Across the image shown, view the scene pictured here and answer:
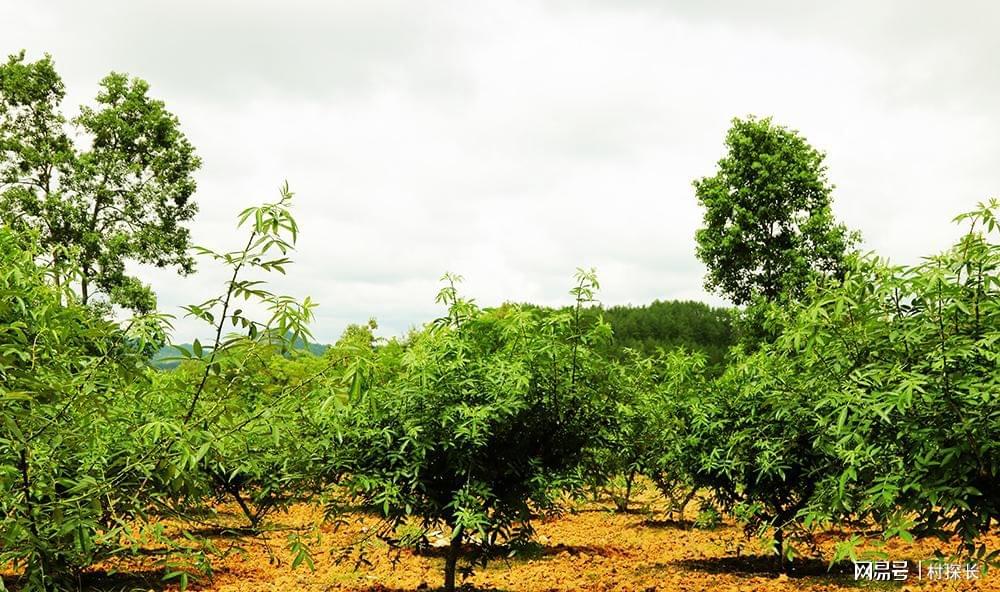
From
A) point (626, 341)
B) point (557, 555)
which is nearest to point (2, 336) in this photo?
point (557, 555)

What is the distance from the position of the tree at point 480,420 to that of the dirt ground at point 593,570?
748 millimetres

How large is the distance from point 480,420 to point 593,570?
4880 millimetres

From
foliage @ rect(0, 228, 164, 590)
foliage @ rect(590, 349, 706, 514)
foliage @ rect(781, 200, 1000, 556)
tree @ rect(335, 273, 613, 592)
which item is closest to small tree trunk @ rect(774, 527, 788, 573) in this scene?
foliage @ rect(590, 349, 706, 514)

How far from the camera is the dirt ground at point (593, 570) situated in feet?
28.0

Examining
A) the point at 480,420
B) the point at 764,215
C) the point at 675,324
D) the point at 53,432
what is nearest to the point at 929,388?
the point at 480,420

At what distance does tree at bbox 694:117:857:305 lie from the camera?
899 inches

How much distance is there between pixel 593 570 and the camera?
390 inches

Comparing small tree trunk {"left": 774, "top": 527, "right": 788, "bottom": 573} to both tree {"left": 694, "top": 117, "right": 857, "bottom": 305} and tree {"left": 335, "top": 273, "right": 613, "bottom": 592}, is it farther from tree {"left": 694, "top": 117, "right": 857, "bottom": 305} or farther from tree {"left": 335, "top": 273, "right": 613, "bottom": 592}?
tree {"left": 694, "top": 117, "right": 857, "bottom": 305}

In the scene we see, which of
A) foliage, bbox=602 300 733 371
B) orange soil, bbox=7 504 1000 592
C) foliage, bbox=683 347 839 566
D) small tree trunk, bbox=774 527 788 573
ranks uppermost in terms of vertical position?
foliage, bbox=602 300 733 371

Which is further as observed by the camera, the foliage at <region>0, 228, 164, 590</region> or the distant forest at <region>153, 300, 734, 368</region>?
the distant forest at <region>153, 300, 734, 368</region>

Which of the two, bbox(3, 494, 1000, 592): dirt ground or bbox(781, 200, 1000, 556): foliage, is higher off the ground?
bbox(781, 200, 1000, 556): foliage

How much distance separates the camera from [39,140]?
24.6 metres

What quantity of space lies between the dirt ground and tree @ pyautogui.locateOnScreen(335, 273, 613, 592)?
29.5 inches

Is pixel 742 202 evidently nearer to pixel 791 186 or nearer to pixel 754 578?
pixel 791 186
